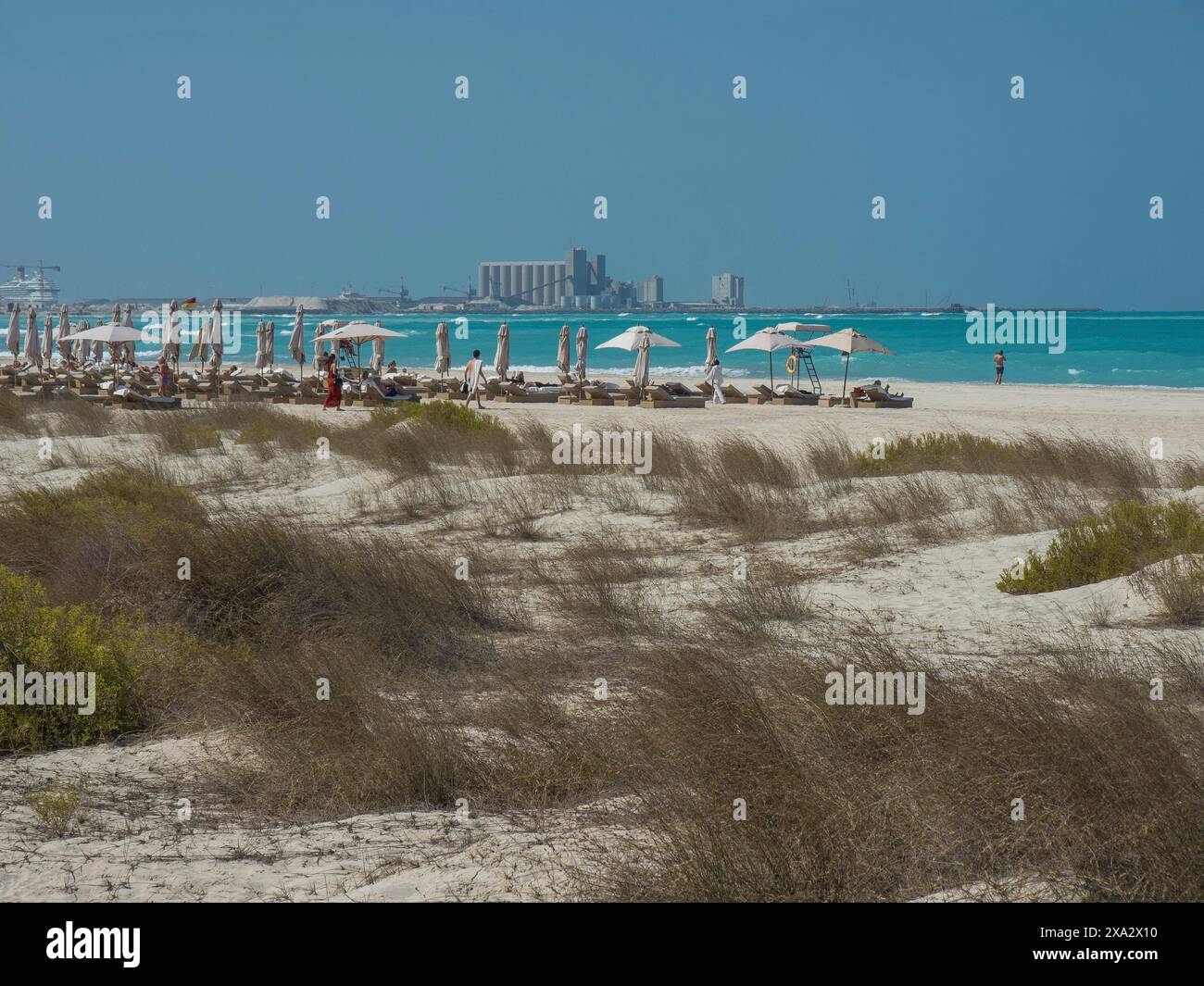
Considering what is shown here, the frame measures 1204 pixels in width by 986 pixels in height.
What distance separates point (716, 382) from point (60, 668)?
22.0 meters

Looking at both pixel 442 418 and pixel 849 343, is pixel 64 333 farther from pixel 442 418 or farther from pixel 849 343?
pixel 442 418

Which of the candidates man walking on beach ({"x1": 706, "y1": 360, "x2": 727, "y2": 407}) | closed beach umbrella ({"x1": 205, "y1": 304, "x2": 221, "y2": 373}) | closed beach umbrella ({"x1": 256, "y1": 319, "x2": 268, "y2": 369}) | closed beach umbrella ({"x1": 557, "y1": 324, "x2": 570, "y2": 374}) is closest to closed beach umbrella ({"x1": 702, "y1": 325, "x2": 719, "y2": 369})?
man walking on beach ({"x1": 706, "y1": 360, "x2": 727, "y2": 407})

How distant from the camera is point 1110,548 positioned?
774 cm

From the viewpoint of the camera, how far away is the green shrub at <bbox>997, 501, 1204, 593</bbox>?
7.48 m

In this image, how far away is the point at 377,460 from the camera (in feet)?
42.5

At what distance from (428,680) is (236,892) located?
6.96 feet

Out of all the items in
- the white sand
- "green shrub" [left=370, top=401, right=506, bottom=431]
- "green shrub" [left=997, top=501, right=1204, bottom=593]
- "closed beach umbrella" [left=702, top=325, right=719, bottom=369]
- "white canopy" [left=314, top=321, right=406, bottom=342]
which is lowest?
the white sand

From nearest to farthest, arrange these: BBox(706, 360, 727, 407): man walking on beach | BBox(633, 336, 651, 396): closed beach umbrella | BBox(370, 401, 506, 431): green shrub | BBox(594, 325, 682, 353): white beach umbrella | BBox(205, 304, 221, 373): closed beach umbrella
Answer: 1. BBox(370, 401, 506, 431): green shrub
2. BBox(633, 336, 651, 396): closed beach umbrella
3. BBox(706, 360, 727, 407): man walking on beach
4. BBox(594, 325, 682, 353): white beach umbrella
5. BBox(205, 304, 221, 373): closed beach umbrella

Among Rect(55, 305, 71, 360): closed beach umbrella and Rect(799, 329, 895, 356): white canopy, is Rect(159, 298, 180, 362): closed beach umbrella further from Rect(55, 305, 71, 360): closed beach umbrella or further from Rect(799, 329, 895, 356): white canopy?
Rect(799, 329, 895, 356): white canopy

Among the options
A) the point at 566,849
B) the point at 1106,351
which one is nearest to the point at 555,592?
the point at 566,849

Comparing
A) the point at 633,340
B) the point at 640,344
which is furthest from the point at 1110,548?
the point at 633,340

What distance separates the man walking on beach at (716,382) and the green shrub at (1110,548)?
59.3 ft

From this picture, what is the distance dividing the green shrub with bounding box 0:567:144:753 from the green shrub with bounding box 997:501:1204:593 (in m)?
5.17
